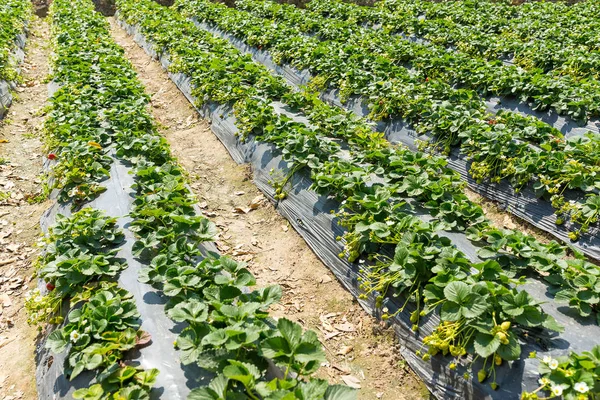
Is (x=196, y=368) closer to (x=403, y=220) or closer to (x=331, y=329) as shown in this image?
(x=331, y=329)

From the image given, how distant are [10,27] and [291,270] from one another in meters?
12.1

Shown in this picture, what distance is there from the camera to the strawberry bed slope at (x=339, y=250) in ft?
9.09

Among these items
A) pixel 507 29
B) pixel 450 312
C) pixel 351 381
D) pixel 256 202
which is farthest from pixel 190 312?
pixel 507 29

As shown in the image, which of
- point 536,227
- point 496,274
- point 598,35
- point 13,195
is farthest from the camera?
point 598,35

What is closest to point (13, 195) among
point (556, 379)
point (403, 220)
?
point (403, 220)

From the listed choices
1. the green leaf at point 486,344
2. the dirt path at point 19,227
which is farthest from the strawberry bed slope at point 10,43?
the green leaf at point 486,344

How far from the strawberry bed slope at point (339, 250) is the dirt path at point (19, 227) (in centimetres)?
271

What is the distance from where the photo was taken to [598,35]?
30.5 feet

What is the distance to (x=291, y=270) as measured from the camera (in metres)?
4.60

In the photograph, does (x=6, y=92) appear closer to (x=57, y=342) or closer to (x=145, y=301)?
(x=145, y=301)

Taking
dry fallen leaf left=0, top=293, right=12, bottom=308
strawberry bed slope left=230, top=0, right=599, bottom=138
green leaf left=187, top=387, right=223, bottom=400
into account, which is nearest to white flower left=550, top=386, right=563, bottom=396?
green leaf left=187, top=387, right=223, bottom=400

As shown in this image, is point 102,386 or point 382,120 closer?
point 102,386

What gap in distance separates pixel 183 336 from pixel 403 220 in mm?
2041

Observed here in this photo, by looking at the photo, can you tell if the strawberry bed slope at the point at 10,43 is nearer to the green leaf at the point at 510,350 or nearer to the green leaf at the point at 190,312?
the green leaf at the point at 190,312
